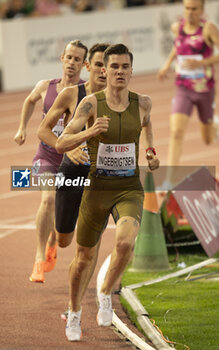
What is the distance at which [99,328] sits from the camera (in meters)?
7.52

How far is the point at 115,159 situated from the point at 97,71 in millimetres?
1008

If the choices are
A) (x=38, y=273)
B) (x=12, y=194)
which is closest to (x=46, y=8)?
(x=12, y=194)

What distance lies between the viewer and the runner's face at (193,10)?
41.5 feet

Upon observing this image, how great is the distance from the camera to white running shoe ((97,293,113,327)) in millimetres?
7129

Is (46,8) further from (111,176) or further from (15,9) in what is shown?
(111,176)

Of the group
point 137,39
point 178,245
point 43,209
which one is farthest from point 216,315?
point 137,39

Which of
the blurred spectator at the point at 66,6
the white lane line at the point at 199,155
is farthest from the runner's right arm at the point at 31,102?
the blurred spectator at the point at 66,6

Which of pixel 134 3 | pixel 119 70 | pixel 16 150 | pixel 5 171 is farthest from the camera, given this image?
pixel 134 3

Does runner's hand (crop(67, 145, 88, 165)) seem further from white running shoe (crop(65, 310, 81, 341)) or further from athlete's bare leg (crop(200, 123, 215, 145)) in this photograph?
athlete's bare leg (crop(200, 123, 215, 145))

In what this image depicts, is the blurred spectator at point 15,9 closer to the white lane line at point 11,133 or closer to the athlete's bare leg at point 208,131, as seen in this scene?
the white lane line at point 11,133

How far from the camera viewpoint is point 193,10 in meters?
12.8

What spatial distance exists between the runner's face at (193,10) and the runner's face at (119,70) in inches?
232

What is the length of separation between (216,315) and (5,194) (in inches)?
260

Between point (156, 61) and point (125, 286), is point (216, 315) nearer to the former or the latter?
point (125, 286)
